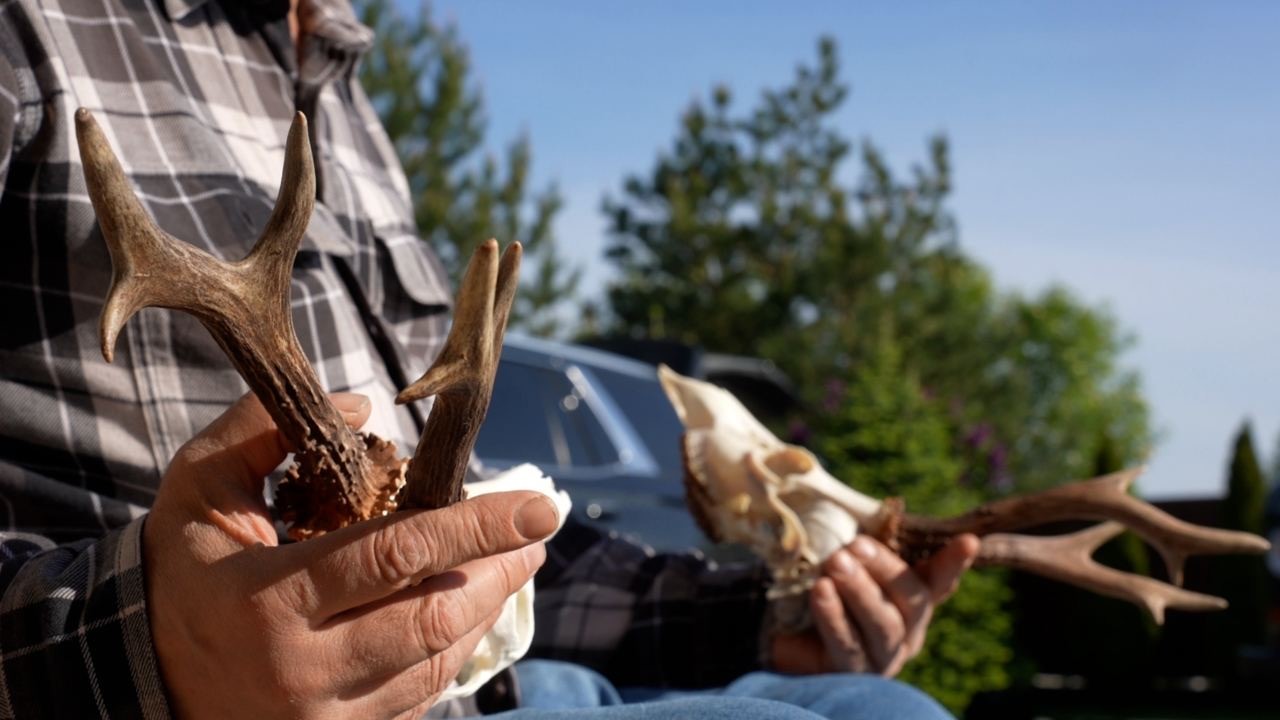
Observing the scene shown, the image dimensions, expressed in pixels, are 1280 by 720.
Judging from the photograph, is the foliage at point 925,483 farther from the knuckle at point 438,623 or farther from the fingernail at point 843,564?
the knuckle at point 438,623

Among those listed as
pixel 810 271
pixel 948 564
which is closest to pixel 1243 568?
pixel 810 271

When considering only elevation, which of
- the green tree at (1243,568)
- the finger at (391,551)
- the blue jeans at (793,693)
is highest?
the finger at (391,551)

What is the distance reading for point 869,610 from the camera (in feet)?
6.93

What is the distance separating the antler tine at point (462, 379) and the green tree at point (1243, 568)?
13.3 metres

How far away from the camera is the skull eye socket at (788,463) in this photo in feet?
7.50

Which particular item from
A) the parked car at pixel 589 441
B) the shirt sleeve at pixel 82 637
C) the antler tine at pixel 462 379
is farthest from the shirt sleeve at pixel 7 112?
the parked car at pixel 589 441

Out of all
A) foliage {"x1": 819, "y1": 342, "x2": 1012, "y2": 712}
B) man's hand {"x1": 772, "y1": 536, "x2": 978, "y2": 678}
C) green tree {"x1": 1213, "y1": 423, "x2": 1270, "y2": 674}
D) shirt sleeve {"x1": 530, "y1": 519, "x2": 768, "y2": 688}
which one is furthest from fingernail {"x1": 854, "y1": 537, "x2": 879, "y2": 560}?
green tree {"x1": 1213, "y1": 423, "x2": 1270, "y2": 674}

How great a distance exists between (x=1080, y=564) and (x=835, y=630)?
1.67 feet

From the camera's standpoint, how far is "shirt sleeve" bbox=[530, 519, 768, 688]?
2197mm

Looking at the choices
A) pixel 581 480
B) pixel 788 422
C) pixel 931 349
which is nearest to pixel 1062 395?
pixel 931 349

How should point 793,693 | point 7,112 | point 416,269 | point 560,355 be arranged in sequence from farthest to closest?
point 560,355 → point 416,269 → point 793,693 → point 7,112

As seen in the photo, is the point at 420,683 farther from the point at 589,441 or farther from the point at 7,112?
the point at 589,441

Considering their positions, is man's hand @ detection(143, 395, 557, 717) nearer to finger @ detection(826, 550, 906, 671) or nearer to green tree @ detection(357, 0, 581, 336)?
finger @ detection(826, 550, 906, 671)

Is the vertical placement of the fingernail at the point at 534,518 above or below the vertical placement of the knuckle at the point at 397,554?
above
